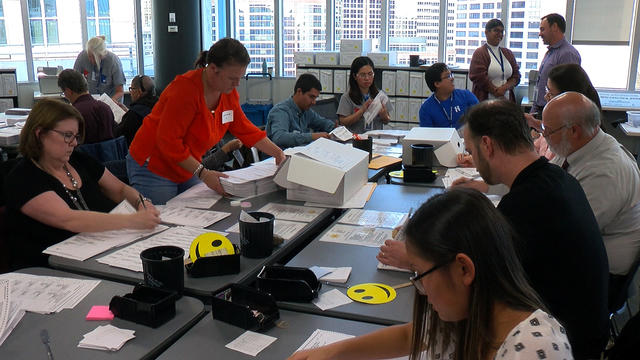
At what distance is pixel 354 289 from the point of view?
177 centimetres

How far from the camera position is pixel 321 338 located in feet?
4.87

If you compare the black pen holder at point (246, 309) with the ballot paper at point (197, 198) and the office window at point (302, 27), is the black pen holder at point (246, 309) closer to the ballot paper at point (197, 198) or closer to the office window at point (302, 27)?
the ballot paper at point (197, 198)

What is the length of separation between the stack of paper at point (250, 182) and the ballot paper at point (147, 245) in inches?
20.8

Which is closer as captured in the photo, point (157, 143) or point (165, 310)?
point (165, 310)

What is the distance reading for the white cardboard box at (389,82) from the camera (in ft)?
24.0

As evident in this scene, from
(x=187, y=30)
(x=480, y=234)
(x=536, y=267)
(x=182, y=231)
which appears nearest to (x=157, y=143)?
(x=182, y=231)

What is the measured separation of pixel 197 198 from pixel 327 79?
5214mm

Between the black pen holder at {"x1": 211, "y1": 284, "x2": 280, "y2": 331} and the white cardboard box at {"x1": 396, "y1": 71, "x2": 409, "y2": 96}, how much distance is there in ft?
19.8

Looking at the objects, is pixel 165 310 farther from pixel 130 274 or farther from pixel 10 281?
pixel 10 281

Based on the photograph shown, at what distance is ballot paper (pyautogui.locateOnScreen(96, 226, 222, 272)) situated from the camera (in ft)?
6.41

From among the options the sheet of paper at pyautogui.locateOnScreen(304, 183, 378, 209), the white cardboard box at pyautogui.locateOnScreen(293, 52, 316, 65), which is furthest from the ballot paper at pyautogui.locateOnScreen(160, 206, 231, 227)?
the white cardboard box at pyautogui.locateOnScreen(293, 52, 316, 65)

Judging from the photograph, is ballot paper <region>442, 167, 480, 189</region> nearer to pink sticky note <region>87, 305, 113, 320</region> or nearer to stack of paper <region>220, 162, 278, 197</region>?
stack of paper <region>220, 162, 278, 197</region>

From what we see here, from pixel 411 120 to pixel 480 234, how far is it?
6.42 meters

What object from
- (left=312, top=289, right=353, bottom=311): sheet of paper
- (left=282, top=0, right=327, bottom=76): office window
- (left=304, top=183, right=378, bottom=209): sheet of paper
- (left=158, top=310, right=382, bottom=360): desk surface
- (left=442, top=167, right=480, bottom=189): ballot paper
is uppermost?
(left=282, top=0, right=327, bottom=76): office window
